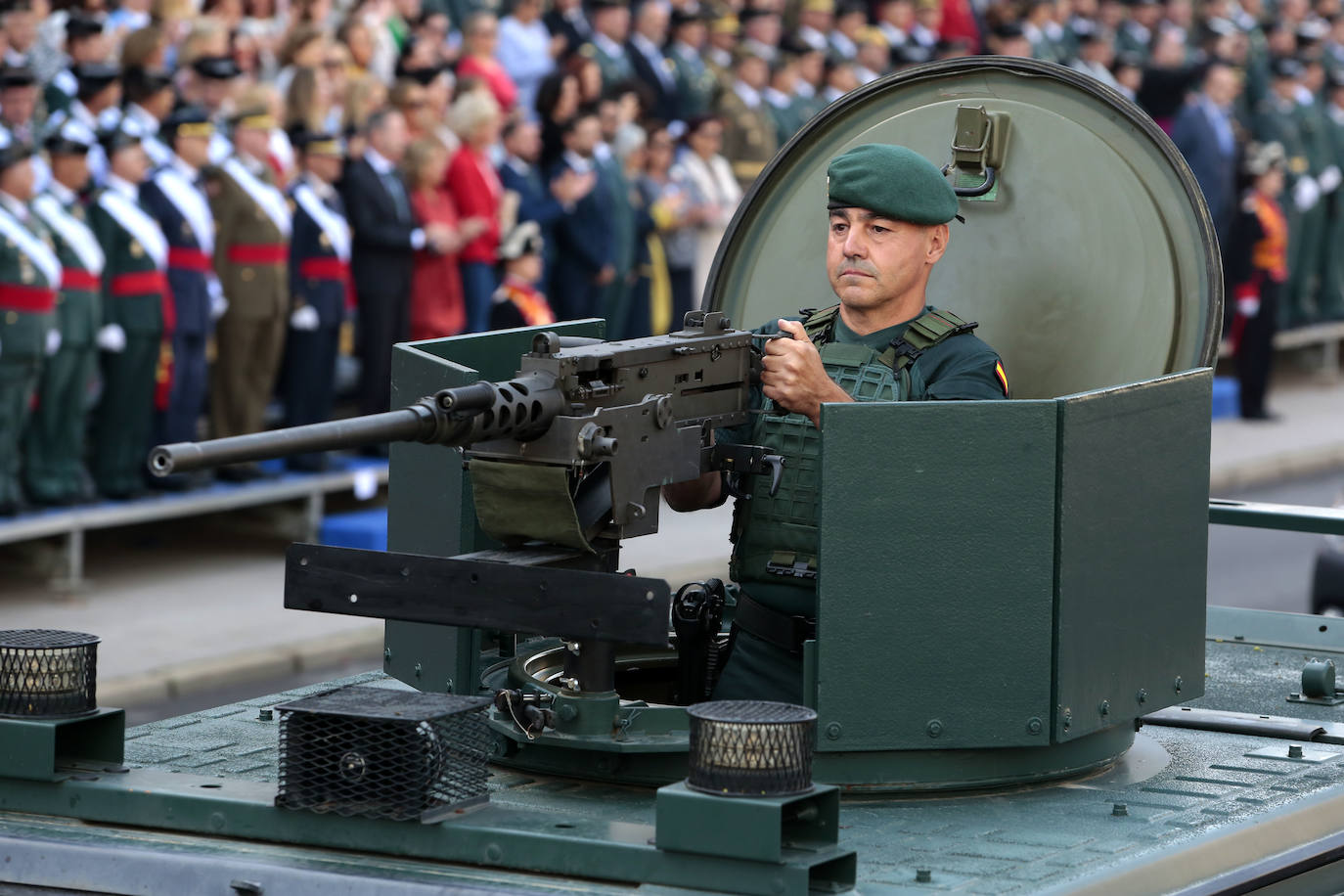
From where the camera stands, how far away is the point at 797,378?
5254 mm

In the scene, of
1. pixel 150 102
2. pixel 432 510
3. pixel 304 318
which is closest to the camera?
pixel 432 510

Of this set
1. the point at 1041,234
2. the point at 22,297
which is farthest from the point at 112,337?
the point at 1041,234

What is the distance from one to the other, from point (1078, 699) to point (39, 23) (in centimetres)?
894

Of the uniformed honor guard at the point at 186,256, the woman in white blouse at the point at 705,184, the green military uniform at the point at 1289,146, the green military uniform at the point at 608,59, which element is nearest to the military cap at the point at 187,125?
the uniformed honor guard at the point at 186,256

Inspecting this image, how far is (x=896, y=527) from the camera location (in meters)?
4.93

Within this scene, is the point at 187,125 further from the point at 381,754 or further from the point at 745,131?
the point at 381,754

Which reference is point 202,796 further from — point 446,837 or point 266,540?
point 266,540

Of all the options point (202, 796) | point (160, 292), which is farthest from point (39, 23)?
point (202, 796)

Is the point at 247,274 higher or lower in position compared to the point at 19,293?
higher

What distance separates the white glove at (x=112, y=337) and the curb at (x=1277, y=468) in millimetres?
7560

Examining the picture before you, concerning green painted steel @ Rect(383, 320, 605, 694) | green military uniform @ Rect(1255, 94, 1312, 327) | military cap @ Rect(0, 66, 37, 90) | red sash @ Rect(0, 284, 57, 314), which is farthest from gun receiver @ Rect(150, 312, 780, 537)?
green military uniform @ Rect(1255, 94, 1312, 327)

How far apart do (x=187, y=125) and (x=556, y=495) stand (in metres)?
8.01

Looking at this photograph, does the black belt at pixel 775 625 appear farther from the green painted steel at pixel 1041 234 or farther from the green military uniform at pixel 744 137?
the green military uniform at pixel 744 137

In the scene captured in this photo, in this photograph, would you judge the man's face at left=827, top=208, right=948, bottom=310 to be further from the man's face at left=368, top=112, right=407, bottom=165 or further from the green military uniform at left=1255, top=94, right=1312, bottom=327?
the green military uniform at left=1255, top=94, right=1312, bottom=327
